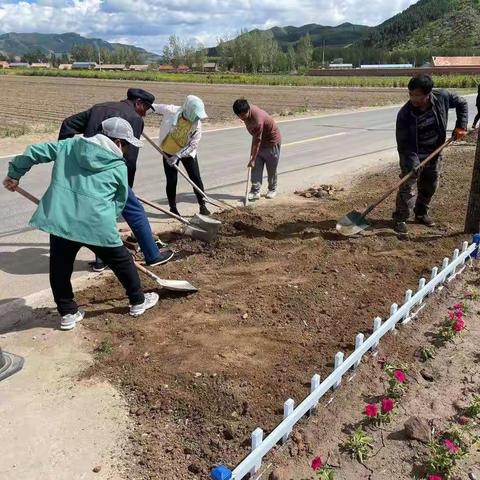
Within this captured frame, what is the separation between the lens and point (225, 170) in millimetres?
9695

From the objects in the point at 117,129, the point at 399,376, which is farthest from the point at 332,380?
the point at 117,129

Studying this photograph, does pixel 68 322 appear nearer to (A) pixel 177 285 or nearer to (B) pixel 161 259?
(A) pixel 177 285

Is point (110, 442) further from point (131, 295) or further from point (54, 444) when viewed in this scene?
point (131, 295)

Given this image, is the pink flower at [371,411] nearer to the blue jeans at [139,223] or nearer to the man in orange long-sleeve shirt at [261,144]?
the blue jeans at [139,223]

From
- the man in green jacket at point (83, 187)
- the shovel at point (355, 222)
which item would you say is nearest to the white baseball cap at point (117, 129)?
the man in green jacket at point (83, 187)

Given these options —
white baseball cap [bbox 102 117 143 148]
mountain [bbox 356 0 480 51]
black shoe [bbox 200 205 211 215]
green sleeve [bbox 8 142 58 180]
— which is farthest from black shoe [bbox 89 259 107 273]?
mountain [bbox 356 0 480 51]

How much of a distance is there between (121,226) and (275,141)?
2.56m

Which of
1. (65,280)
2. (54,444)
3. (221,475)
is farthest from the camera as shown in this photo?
(65,280)

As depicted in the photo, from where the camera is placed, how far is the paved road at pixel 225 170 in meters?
5.19

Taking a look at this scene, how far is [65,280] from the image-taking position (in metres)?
3.71

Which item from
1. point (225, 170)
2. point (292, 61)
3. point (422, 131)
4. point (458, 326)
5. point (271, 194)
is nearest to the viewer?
point (458, 326)

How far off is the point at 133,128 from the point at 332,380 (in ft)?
9.23

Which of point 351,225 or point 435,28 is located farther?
point 435,28

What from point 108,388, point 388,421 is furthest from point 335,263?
point 108,388
